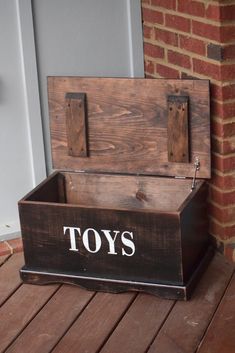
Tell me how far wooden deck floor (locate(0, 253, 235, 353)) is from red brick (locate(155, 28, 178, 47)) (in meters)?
0.90

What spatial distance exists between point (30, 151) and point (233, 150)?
85 centimetres

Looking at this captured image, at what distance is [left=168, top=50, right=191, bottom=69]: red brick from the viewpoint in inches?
123

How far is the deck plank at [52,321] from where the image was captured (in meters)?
2.65

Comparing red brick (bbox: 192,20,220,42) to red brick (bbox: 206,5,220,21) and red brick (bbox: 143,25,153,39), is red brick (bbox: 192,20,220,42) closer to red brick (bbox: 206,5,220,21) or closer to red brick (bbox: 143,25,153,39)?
red brick (bbox: 206,5,220,21)

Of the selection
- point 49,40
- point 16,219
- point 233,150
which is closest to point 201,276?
point 233,150

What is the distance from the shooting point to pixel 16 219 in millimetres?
3426

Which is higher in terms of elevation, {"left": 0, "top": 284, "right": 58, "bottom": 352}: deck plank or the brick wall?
the brick wall

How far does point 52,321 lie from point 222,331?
1.89ft

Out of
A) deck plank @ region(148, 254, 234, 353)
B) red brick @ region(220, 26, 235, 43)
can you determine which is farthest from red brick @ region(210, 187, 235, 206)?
red brick @ region(220, 26, 235, 43)

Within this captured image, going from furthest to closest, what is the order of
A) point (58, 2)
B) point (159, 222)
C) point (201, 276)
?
point (58, 2) → point (201, 276) → point (159, 222)

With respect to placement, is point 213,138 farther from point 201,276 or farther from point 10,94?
point 10,94

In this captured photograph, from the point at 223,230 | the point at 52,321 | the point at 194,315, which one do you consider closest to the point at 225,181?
the point at 223,230

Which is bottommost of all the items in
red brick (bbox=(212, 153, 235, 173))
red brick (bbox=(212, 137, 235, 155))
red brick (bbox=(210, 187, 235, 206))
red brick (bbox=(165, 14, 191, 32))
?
red brick (bbox=(210, 187, 235, 206))

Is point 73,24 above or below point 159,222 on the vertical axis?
above
